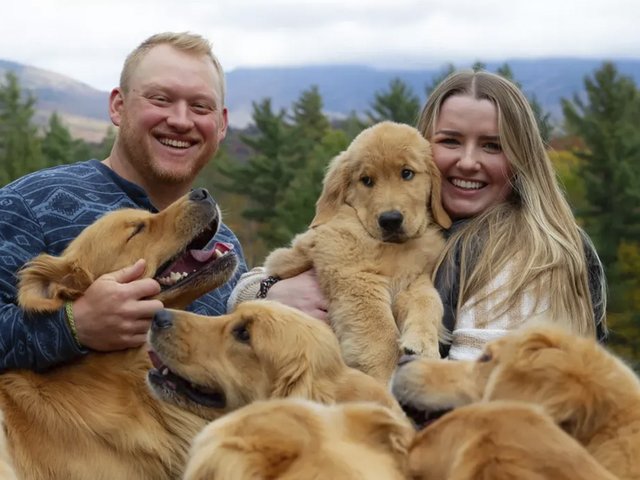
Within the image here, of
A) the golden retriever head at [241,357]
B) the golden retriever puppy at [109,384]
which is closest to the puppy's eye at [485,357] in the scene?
the golden retriever head at [241,357]

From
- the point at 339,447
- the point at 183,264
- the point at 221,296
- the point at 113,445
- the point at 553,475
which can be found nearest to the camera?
the point at 553,475

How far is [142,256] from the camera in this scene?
4.78m

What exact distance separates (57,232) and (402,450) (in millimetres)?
2762

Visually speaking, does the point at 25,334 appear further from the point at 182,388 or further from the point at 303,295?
the point at 303,295

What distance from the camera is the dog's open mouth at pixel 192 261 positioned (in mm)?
4848

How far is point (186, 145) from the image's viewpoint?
5805 millimetres

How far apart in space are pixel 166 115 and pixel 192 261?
3.63ft

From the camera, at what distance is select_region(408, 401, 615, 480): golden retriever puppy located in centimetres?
262

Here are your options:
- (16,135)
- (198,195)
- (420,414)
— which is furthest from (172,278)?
(16,135)

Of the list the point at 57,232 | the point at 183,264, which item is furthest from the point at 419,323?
the point at 57,232

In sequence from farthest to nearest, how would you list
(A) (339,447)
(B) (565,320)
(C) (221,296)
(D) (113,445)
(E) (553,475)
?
(C) (221,296) → (B) (565,320) → (D) (113,445) → (A) (339,447) → (E) (553,475)

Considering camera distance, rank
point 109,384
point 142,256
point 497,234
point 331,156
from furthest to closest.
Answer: point 331,156 < point 497,234 < point 142,256 < point 109,384

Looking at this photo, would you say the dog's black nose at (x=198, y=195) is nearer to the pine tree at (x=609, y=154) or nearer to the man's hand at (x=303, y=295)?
the man's hand at (x=303, y=295)

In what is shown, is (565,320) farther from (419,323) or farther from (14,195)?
(14,195)
